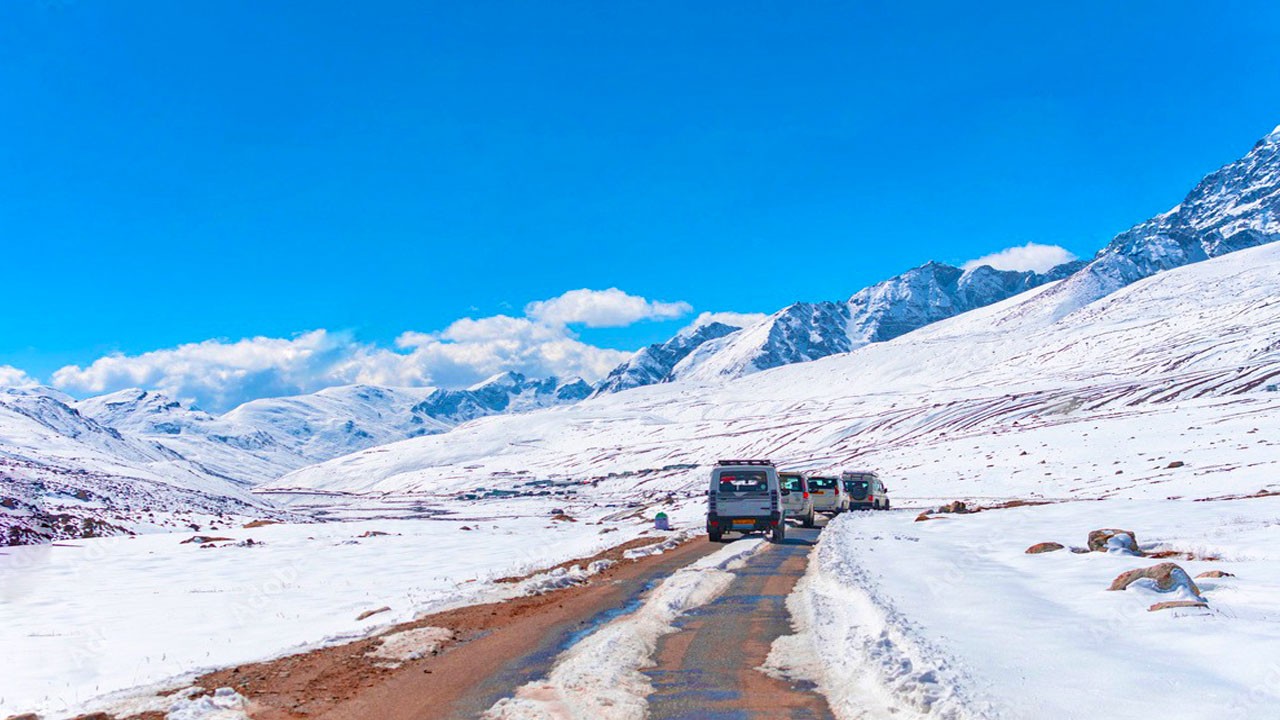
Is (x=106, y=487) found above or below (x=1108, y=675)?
above

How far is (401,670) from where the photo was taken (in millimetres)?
10570

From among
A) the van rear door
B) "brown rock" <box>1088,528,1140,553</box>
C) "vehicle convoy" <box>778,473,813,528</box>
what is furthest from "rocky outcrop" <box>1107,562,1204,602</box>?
"vehicle convoy" <box>778,473,813,528</box>

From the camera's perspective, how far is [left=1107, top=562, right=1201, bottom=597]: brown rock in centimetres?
1341

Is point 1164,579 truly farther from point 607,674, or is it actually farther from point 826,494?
point 826,494

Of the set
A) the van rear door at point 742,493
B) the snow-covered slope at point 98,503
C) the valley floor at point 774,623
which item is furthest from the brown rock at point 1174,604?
the snow-covered slope at point 98,503

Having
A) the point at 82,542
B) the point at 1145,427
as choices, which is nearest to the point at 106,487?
the point at 82,542

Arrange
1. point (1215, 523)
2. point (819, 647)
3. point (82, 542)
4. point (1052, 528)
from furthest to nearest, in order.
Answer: point (82, 542)
point (1052, 528)
point (1215, 523)
point (819, 647)

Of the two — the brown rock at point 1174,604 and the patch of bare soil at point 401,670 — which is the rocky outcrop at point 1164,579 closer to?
the brown rock at point 1174,604

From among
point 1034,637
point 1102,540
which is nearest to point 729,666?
point 1034,637

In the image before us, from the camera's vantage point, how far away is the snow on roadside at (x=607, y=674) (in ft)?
27.8

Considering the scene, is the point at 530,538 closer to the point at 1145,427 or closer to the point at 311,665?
the point at 311,665

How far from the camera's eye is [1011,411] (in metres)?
168

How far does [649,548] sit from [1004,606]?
51.7 feet

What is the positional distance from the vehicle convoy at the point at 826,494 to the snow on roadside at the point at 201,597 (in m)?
12.6
